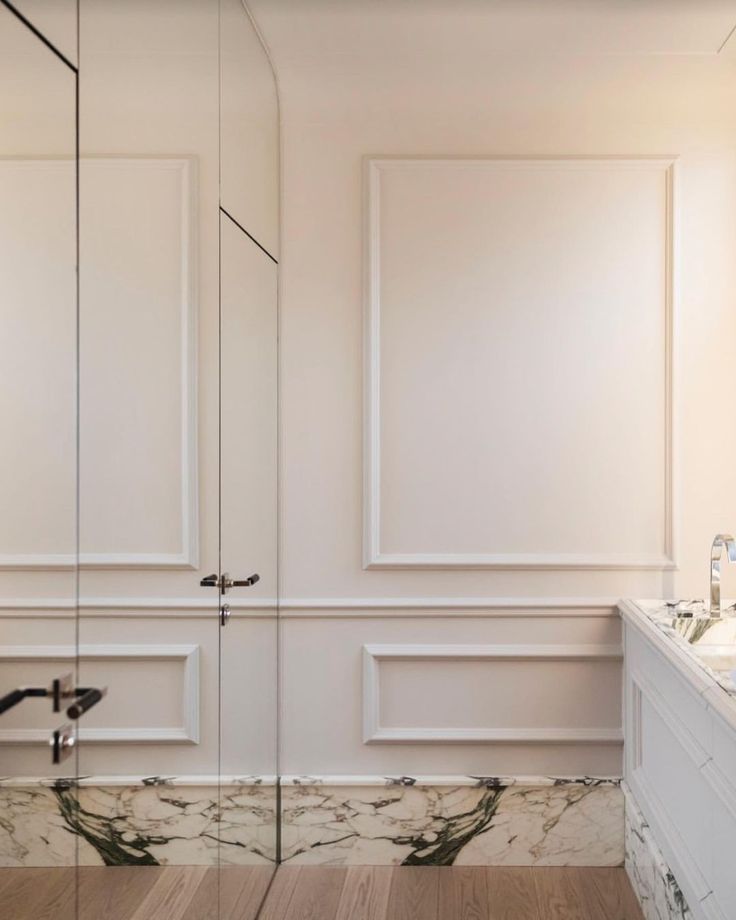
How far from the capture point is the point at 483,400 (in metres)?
2.73

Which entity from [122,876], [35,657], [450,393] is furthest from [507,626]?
[35,657]

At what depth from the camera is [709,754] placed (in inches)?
74.6

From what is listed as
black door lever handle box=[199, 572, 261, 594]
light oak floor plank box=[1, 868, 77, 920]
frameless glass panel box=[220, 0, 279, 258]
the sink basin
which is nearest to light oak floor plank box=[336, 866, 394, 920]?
black door lever handle box=[199, 572, 261, 594]

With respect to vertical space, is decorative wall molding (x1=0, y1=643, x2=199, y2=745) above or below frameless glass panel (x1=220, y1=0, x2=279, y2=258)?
below

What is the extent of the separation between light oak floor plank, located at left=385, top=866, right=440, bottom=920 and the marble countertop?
3.30 ft

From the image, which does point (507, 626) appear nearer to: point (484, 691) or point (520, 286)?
point (484, 691)

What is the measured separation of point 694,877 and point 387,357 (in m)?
1.63

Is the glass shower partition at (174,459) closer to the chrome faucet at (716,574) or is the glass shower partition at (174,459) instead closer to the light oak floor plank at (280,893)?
the light oak floor plank at (280,893)

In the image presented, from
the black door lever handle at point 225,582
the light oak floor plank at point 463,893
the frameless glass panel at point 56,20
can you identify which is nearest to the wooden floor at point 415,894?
the light oak floor plank at point 463,893

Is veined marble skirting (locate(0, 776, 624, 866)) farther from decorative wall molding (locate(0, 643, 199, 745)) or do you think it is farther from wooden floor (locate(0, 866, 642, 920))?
decorative wall molding (locate(0, 643, 199, 745))

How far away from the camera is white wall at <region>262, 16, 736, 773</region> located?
2707 millimetres

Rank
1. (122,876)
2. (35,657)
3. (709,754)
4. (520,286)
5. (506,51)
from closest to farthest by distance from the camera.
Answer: (35,657), (122,876), (709,754), (506,51), (520,286)

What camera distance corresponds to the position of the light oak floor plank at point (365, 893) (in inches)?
97.3

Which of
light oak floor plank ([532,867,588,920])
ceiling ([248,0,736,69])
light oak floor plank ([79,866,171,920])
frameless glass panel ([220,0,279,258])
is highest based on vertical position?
ceiling ([248,0,736,69])
